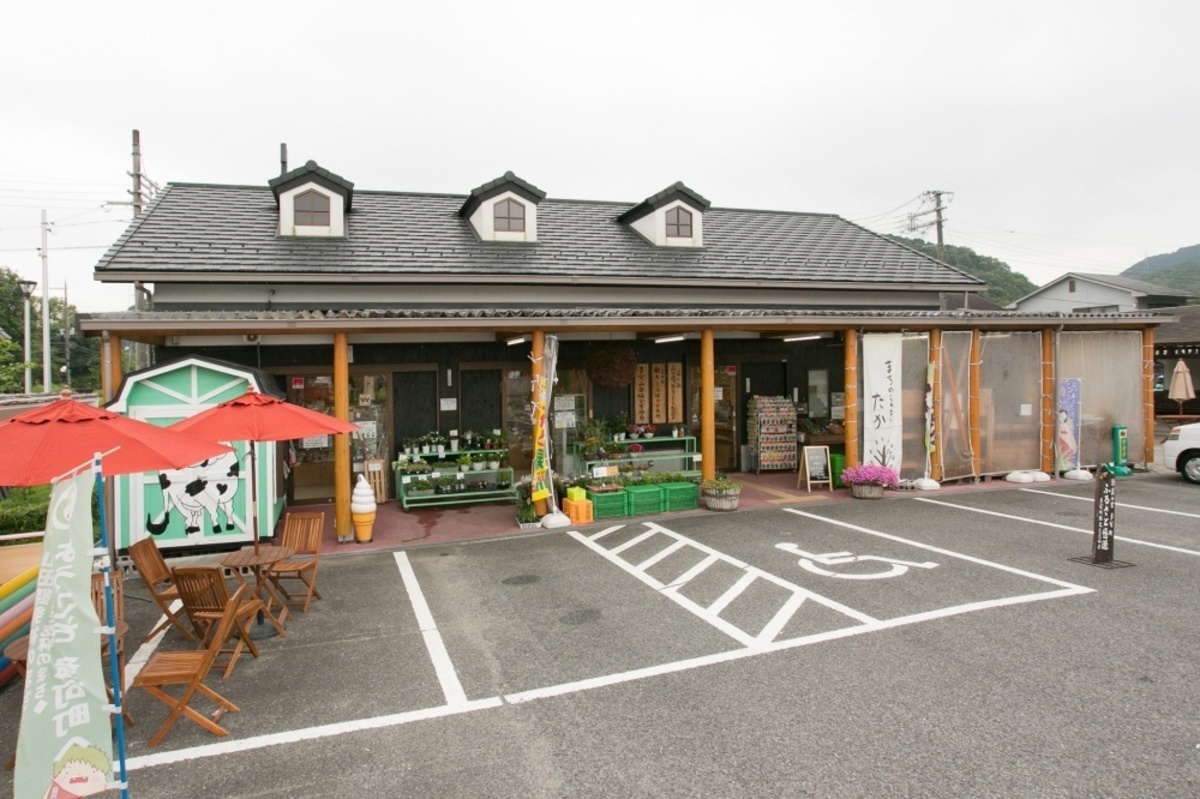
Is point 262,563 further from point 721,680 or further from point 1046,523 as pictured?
point 1046,523

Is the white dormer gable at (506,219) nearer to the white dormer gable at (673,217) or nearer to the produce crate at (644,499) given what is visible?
the white dormer gable at (673,217)

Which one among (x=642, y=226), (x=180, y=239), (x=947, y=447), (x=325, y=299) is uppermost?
(x=642, y=226)

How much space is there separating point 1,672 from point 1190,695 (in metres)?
9.15

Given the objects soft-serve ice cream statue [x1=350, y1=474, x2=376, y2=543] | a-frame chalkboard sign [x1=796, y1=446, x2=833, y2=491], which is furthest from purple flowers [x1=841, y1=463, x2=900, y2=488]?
soft-serve ice cream statue [x1=350, y1=474, x2=376, y2=543]

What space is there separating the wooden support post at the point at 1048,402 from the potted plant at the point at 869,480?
4.15 meters

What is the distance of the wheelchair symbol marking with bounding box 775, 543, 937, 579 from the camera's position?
7802 mm

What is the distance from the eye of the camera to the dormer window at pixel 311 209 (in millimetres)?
13766

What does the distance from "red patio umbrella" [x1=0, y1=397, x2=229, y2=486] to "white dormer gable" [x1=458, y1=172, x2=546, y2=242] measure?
1108cm

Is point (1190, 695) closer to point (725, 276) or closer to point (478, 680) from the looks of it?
point (478, 680)

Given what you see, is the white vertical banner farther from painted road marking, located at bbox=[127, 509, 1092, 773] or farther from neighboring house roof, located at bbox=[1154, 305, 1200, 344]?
neighboring house roof, located at bbox=[1154, 305, 1200, 344]


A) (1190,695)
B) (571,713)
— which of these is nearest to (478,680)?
(571,713)

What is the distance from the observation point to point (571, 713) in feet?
15.8

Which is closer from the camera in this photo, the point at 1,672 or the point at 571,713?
the point at 571,713

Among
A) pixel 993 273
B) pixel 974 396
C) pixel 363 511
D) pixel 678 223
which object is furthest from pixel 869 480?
pixel 993 273
